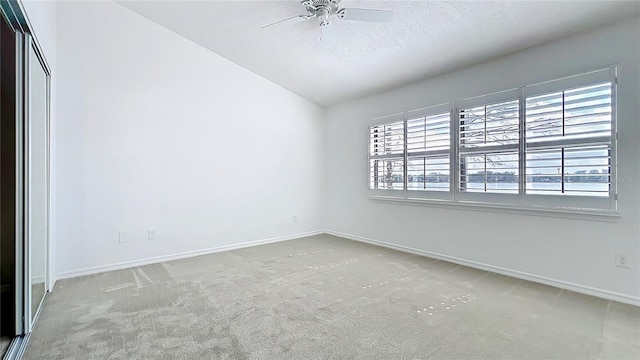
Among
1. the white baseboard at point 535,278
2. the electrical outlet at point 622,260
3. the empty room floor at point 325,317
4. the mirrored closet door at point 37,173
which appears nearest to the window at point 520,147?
the electrical outlet at point 622,260

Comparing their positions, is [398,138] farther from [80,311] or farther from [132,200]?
[80,311]

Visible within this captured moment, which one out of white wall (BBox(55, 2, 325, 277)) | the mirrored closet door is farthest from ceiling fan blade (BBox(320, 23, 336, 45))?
the mirrored closet door

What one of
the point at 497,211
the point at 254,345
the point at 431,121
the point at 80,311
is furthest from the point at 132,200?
the point at 497,211

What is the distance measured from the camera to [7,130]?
1.97 meters

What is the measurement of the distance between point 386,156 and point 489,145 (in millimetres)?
1585

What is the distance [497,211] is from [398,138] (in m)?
1.73

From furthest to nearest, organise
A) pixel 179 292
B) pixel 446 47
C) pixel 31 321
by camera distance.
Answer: pixel 446 47
pixel 179 292
pixel 31 321

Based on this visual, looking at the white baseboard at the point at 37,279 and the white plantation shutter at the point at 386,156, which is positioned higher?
the white plantation shutter at the point at 386,156

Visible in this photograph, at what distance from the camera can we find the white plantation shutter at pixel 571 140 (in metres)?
2.66

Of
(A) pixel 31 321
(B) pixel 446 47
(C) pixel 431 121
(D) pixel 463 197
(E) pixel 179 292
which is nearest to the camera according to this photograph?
(A) pixel 31 321

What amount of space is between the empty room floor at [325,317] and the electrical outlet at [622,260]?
35 cm

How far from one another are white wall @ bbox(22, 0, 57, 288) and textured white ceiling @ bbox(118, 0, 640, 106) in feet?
2.94

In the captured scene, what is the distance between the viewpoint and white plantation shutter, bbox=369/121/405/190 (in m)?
4.49

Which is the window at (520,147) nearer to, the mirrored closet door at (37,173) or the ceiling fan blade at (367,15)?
the ceiling fan blade at (367,15)
